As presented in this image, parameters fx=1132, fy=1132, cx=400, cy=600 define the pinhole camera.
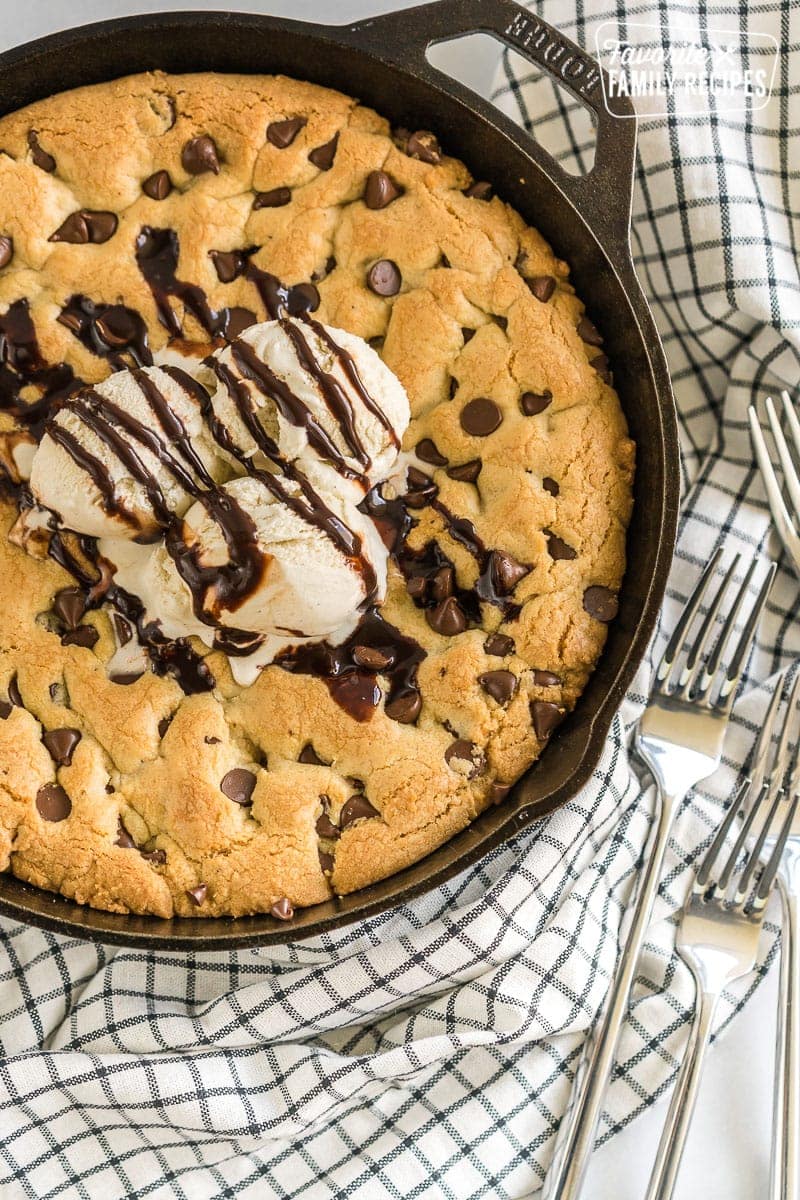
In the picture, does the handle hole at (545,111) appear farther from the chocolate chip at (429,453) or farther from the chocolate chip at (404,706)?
the chocolate chip at (404,706)

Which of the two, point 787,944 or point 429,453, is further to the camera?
point 787,944

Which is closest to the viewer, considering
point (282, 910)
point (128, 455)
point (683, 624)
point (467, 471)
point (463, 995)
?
point (128, 455)

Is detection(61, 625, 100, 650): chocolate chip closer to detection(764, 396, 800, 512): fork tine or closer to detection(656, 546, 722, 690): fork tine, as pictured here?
detection(656, 546, 722, 690): fork tine

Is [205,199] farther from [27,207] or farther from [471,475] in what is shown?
[471,475]

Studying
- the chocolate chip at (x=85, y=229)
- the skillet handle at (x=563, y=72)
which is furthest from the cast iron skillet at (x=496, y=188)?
the chocolate chip at (x=85, y=229)

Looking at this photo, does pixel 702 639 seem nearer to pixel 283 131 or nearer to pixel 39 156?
pixel 283 131

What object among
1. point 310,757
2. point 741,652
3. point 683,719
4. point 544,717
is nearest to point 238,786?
point 310,757
